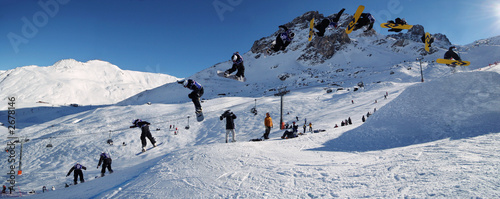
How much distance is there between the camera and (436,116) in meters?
8.63

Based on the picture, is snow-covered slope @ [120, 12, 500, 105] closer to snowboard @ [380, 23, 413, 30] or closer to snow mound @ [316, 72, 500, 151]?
snow mound @ [316, 72, 500, 151]

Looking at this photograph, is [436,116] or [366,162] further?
[436,116]

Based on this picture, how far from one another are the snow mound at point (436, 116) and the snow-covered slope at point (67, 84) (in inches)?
4149

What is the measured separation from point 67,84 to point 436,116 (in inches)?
6204

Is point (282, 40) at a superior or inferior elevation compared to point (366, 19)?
inferior

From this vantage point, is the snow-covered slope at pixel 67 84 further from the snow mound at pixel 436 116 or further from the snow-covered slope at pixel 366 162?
the snow mound at pixel 436 116

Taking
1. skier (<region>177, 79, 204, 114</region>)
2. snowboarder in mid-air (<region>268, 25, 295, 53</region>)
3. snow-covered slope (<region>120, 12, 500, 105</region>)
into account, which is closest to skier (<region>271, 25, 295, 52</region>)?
snowboarder in mid-air (<region>268, 25, 295, 53</region>)

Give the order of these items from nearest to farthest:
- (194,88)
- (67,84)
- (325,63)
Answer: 1. (194,88)
2. (325,63)
3. (67,84)

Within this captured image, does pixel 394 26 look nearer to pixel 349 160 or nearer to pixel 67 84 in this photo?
pixel 349 160

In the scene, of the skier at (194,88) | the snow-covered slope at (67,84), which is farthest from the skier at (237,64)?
the snow-covered slope at (67,84)

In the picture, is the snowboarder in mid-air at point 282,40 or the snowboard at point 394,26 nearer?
the snowboarder in mid-air at point 282,40

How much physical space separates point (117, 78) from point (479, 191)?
190 metres

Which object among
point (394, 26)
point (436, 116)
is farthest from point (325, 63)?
point (394, 26)

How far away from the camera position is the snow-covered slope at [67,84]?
103 metres
